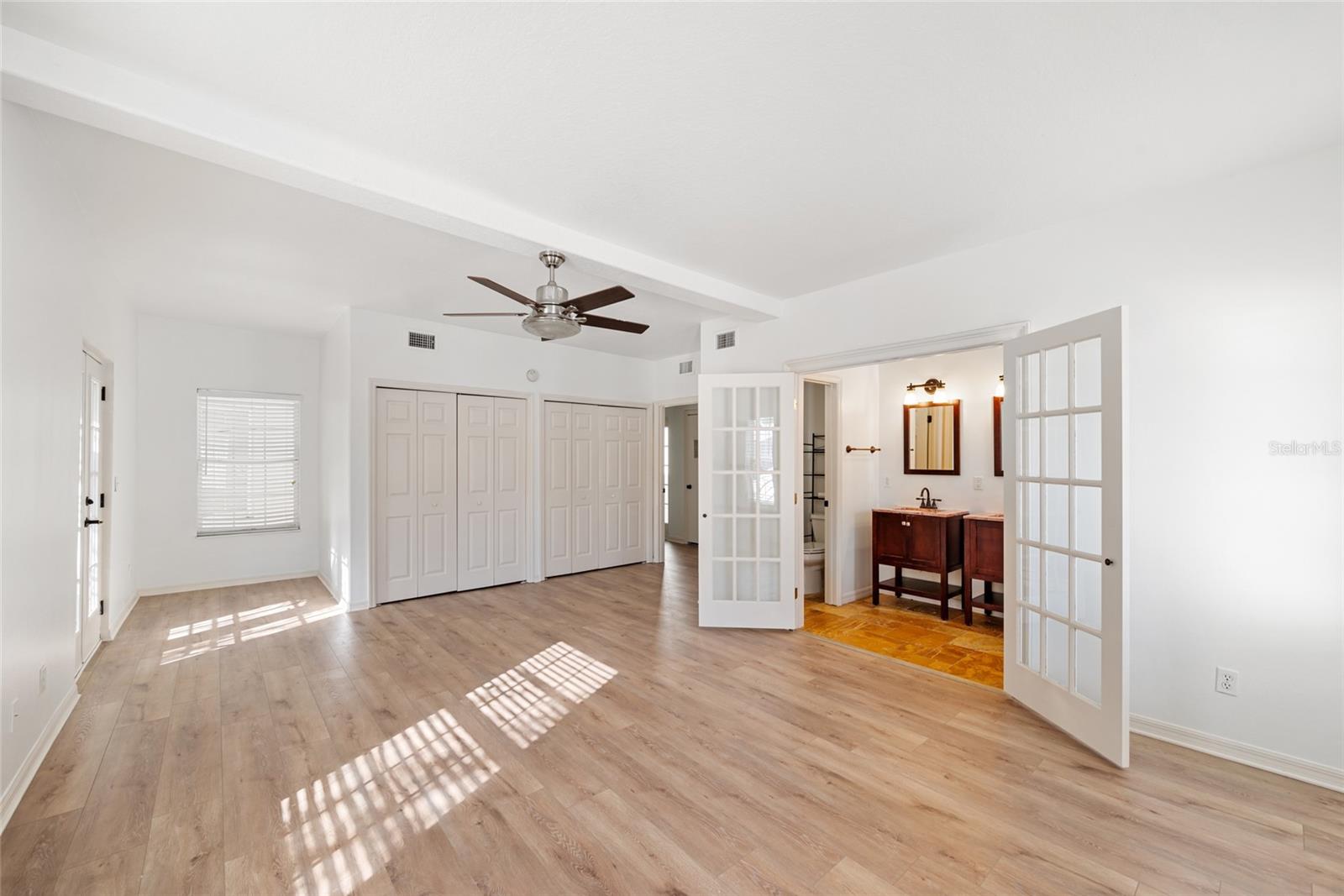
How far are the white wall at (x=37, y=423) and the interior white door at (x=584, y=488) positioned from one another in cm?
410

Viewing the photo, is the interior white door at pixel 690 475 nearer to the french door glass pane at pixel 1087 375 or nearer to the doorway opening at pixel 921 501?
the doorway opening at pixel 921 501

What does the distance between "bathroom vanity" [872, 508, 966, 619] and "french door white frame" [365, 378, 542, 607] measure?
11.9 feet

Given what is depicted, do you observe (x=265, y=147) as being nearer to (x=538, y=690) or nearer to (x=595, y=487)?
(x=538, y=690)

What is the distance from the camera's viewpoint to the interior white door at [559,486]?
632 cm

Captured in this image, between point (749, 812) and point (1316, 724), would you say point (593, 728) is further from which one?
point (1316, 724)

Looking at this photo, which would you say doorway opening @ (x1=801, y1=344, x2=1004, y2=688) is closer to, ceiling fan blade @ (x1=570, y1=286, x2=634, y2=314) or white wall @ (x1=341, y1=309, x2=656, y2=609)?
ceiling fan blade @ (x1=570, y1=286, x2=634, y2=314)

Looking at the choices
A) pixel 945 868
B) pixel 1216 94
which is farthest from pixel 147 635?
pixel 1216 94

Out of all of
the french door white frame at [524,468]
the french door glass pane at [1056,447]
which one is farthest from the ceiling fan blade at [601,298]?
the french door white frame at [524,468]

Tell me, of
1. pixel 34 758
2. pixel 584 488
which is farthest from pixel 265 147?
pixel 584 488

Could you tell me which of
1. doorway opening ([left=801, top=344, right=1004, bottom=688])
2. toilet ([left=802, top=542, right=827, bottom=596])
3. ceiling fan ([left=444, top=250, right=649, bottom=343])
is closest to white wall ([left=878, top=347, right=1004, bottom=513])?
doorway opening ([left=801, top=344, right=1004, bottom=688])

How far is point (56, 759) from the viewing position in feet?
8.14

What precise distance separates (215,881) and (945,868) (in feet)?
7.92

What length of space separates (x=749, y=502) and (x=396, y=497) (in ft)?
11.2

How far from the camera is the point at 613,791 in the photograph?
2.28 m
